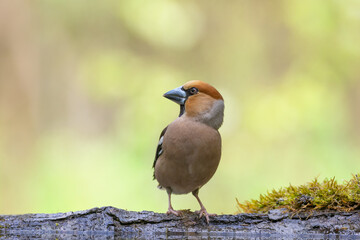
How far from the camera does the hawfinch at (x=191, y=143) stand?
17.6 ft

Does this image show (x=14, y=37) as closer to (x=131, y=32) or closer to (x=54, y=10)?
(x=54, y=10)

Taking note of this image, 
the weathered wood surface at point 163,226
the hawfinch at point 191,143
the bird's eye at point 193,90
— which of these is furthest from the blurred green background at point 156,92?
the weathered wood surface at point 163,226

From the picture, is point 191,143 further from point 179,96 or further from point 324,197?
point 324,197

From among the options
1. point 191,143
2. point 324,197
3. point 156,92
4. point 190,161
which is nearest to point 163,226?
point 190,161

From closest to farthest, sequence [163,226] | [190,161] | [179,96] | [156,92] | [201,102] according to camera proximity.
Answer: [163,226] → [190,161] → [201,102] → [179,96] → [156,92]

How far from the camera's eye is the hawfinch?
5375 mm

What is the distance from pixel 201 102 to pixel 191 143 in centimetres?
56

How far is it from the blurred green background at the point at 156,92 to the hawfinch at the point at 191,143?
461cm

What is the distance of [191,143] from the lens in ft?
17.7

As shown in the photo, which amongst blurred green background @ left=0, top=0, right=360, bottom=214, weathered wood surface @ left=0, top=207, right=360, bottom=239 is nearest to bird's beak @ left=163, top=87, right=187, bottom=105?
weathered wood surface @ left=0, top=207, right=360, bottom=239

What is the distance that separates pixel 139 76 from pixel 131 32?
121 cm

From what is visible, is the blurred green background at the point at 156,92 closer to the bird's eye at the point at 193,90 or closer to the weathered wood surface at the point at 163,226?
the bird's eye at the point at 193,90

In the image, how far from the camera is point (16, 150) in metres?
11.3

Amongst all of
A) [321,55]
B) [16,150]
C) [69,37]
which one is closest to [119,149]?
[16,150]
